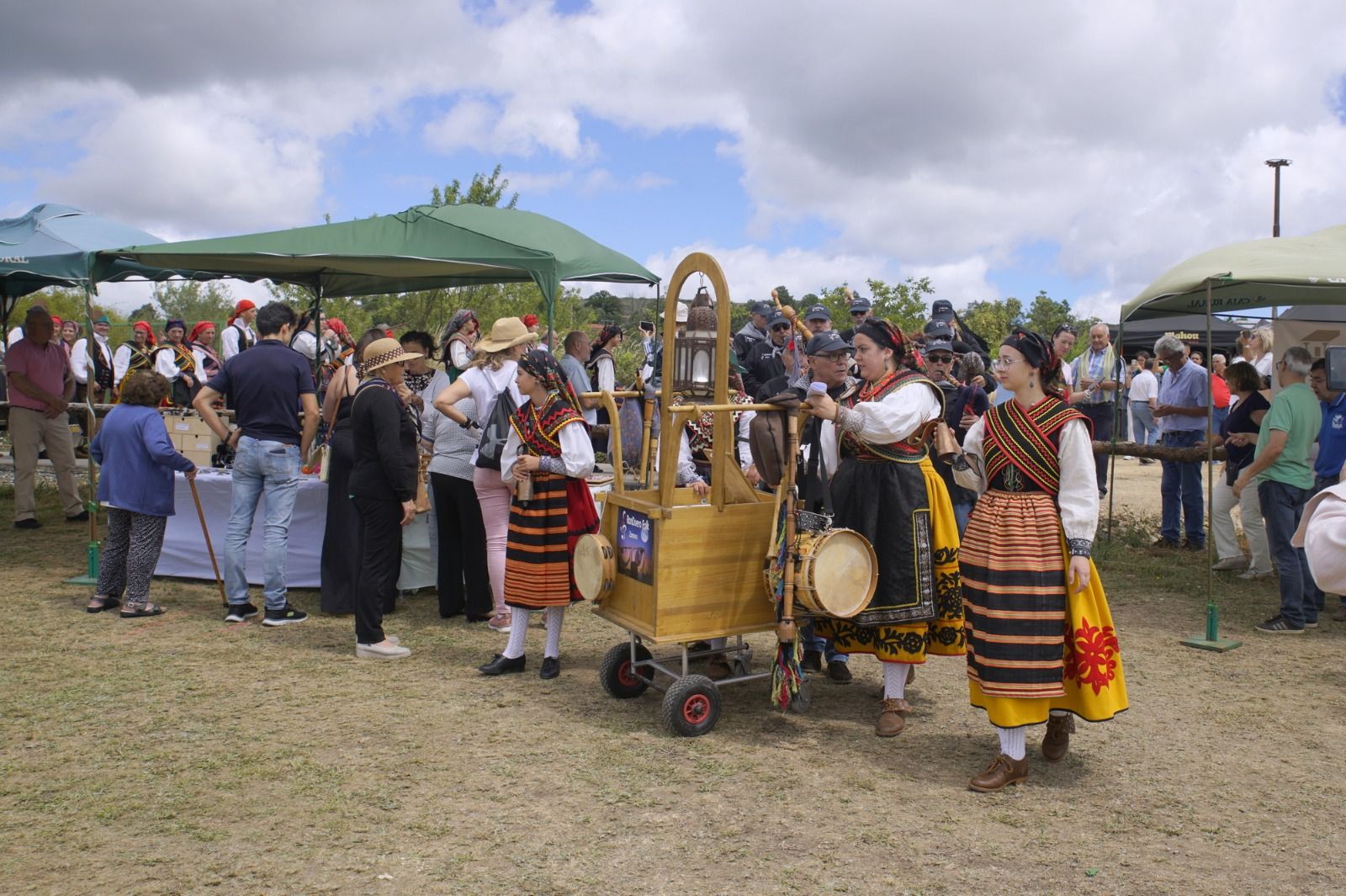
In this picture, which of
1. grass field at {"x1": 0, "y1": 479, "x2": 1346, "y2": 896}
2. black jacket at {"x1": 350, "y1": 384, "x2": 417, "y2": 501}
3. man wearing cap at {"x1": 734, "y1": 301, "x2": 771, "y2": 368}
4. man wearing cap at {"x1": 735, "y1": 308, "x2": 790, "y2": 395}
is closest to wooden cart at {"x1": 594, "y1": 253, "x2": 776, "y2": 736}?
grass field at {"x1": 0, "y1": 479, "x2": 1346, "y2": 896}

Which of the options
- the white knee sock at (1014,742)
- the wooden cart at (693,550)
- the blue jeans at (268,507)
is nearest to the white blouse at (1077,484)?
the white knee sock at (1014,742)

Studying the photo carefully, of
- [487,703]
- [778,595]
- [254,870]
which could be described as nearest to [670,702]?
[778,595]

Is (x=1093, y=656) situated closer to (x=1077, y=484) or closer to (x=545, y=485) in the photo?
(x=1077, y=484)

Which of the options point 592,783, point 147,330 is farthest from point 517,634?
point 147,330

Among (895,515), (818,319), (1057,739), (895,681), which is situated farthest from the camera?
(818,319)

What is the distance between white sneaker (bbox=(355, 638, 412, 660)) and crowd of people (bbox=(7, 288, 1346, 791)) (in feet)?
0.04

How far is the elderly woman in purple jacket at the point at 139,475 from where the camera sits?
Result: 6664 millimetres

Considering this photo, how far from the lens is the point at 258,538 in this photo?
7555mm

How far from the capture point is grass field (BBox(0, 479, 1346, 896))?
11.3 ft

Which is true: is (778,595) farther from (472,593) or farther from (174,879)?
(472,593)

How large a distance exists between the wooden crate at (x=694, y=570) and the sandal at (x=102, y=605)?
157 inches

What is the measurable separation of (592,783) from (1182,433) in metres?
7.76

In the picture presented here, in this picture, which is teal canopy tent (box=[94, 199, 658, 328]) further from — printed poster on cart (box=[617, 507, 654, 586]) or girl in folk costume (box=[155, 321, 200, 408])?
girl in folk costume (box=[155, 321, 200, 408])

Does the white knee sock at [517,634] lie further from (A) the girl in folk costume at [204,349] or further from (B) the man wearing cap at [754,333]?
(A) the girl in folk costume at [204,349]
